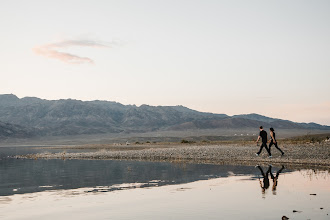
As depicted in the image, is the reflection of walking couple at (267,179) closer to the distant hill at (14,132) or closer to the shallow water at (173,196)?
the shallow water at (173,196)

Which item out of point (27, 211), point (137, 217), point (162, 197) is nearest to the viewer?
point (137, 217)

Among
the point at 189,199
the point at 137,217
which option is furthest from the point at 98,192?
the point at 137,217

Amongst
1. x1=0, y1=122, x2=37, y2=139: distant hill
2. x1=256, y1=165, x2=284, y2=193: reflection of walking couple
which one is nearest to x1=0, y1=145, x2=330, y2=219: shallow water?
x1=256, y1=165, x2=284, y2=193: reflection of walking couple

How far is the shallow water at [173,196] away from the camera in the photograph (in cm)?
1320

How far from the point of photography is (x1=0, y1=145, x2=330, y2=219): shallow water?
→ 1320 cm

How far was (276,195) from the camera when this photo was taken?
630 inches

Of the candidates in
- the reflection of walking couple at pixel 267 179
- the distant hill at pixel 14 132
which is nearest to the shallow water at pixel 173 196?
the reflection of walking couple at pixel 267 179

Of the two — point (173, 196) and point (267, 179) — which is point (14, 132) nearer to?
point (267, 179)

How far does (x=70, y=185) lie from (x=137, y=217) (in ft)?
32.1

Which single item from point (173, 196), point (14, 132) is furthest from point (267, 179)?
point (14, 132)

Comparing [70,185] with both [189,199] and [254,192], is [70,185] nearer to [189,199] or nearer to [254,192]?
[189,199]

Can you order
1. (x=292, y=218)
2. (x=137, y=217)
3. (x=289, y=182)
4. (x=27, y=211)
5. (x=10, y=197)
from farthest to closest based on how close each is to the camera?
(x=289, y=182), (x=10, y=197), (x=27, y=211), (x=137, y=217), (x=292, y=218)

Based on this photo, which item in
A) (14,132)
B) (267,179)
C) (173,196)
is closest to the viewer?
(173,196)

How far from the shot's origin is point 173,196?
54.8 feet
